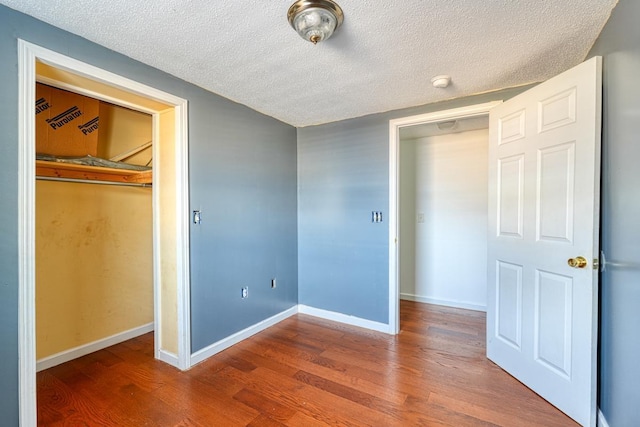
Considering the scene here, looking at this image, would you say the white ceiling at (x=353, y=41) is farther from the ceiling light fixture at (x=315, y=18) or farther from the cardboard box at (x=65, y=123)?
the cardboard box at (x=65, y=123)

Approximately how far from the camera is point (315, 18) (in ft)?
4.45

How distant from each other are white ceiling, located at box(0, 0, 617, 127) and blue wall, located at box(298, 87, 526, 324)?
2.27 ft

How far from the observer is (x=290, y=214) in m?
3.29

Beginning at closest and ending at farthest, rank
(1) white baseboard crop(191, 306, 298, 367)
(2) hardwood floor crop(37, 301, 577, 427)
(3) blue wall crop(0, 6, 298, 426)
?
(3) blue wall crop(0, 6, 298, 426) < (2) hardwood floor crop(37, 301, 577, 427) < (1) white baseboard crop(191, 306, 298, 367)

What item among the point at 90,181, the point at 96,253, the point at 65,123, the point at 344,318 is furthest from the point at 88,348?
the point at 344,318

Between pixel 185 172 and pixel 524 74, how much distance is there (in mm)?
2630

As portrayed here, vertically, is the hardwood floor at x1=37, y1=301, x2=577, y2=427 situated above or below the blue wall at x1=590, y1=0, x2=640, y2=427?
below

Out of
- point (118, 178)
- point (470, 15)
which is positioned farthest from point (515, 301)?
point (118, 178)

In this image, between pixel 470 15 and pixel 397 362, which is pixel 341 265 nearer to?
pixel 397 362

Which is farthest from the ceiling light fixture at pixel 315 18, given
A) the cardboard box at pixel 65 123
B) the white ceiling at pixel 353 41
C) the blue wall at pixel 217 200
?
the cardboard box at pixel 65 123

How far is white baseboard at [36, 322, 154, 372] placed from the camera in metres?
2.18

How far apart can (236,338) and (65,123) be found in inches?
89.4

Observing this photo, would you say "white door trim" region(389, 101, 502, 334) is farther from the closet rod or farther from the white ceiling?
the closet rod

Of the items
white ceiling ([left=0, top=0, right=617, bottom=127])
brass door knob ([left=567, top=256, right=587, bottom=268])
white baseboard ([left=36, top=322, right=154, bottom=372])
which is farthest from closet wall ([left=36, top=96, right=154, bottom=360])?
brass door knob ([left=567, top=256, right=587, bottom=268])
